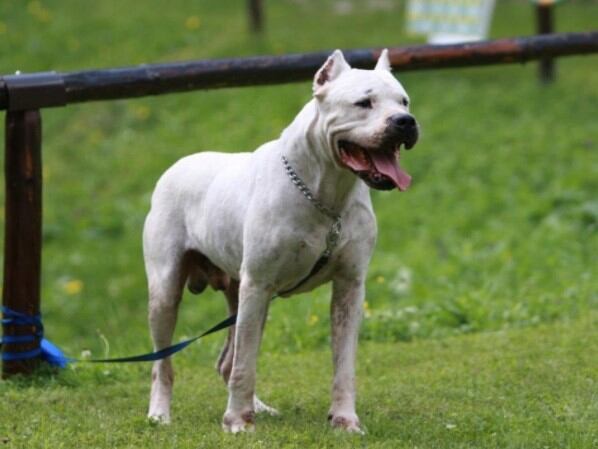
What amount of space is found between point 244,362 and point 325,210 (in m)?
0.78

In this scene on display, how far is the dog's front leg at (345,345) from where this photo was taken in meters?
5.98

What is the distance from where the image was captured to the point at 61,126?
1716 cm

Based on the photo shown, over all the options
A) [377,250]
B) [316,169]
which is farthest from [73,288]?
[316,169]

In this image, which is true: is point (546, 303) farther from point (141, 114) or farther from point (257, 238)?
point (141, 114)

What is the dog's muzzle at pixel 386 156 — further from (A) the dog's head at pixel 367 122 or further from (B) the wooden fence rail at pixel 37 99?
(B) the wooden fence rail at pixel 37 99

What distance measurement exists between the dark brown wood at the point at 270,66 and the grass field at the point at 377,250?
168cm

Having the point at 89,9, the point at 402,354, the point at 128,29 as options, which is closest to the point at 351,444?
the point at 402,354

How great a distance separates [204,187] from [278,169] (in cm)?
68

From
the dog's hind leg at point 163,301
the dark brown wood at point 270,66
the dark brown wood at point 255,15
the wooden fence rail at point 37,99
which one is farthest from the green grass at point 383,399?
the dark brown wood at point 255,15

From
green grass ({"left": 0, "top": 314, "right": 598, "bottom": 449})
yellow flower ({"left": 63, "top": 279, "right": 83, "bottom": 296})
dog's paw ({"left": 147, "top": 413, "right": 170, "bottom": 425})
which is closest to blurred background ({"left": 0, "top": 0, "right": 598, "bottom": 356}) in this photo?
yellow flower ({"left": 63, "top": 279, "right": 83, "bottom": 296})

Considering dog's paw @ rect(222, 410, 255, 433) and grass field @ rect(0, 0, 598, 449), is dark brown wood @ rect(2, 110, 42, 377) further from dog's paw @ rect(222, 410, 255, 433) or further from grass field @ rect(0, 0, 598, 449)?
dog's paw @ rect(222, 410, 255, 433)

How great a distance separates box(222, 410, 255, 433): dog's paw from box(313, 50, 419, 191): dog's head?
1230 mm

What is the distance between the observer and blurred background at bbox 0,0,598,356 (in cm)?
1015

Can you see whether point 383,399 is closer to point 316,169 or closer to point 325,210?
point 325,210
